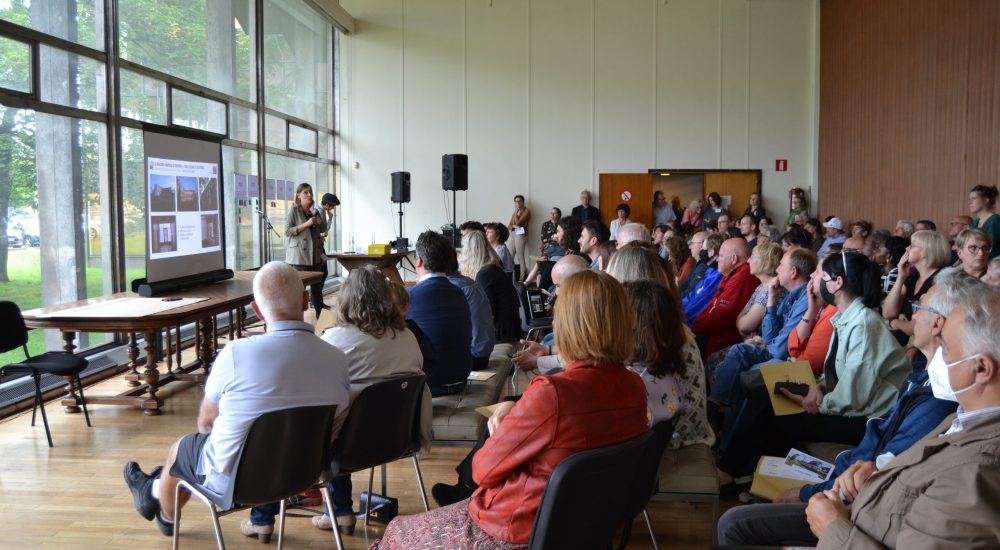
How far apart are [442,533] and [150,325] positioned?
3.45 m

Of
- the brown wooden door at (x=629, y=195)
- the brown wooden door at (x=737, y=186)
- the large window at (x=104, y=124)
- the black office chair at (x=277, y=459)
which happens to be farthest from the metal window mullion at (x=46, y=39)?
the brown wooden door at (x=737, y=186)

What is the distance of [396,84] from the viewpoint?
14359mm

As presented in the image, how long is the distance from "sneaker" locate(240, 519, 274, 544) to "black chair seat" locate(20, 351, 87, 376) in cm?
205

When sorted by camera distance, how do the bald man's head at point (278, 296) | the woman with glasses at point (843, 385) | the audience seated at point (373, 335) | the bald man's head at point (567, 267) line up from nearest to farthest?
1. the bald man's head at point (278, 296)
2. the audience seated at point (373, 335)
3. the woman with glasses at point (843, 385)
4. the bald man's head at point (567, 267)

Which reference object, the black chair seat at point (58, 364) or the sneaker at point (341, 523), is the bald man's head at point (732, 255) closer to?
the sneaker at point (341, 523)

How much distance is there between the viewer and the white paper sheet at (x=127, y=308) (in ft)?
16.2

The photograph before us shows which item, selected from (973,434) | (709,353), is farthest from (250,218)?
(973,434)

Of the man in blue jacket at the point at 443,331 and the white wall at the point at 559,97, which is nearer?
the man in blue jacket at the point at 443,331

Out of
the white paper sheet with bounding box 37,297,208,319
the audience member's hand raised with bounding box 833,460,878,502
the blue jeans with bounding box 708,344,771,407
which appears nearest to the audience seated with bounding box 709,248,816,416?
the blue jeans with bounding box 708,344,771,407

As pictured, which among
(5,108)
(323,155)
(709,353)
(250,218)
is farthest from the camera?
(323,155)

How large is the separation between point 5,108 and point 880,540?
20.3 ft

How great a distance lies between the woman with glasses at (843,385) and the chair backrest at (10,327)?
416cm

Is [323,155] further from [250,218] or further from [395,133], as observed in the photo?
[250,218]

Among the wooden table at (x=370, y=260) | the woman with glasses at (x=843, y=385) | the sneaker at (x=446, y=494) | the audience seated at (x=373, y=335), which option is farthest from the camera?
the wooden table at (x=370, y=260)
